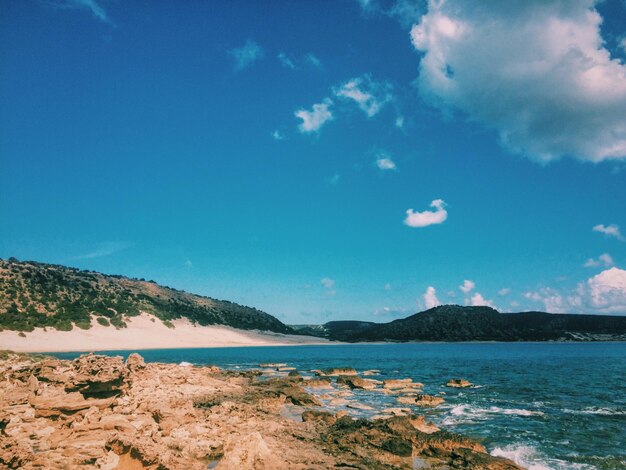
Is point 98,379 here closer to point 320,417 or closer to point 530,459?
point 320,417

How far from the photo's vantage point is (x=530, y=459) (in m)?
15.5

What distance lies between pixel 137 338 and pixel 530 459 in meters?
111

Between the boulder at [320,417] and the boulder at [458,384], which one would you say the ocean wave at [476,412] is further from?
the boulder at [458,384]

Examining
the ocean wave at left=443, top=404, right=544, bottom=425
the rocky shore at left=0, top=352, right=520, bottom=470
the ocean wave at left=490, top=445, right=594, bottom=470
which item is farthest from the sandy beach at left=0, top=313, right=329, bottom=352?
the ocean wave at left=490, top=445, right=594, bottom=470

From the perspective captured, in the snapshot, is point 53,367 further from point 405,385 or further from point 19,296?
point 19,296

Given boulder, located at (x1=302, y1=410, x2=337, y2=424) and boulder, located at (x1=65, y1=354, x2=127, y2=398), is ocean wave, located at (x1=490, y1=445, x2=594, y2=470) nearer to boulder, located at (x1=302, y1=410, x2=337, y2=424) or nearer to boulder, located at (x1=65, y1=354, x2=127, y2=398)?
boulder, located at (x1=302, y1=410, x2=337, y2=424)

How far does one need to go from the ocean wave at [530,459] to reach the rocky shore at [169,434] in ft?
4.16

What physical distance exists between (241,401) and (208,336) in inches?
4697

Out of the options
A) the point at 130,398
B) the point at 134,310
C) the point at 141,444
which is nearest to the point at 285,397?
the point at 130,398

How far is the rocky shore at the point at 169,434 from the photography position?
33.7 ft

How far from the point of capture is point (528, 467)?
14602 millimetres

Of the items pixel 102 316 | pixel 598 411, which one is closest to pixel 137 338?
pixel 102 316

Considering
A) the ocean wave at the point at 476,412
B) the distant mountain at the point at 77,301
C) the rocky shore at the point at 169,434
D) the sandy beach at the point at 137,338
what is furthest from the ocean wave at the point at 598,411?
the distant mountain at the point at 77,301

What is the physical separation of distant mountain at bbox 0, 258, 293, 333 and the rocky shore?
83308 millimetres
